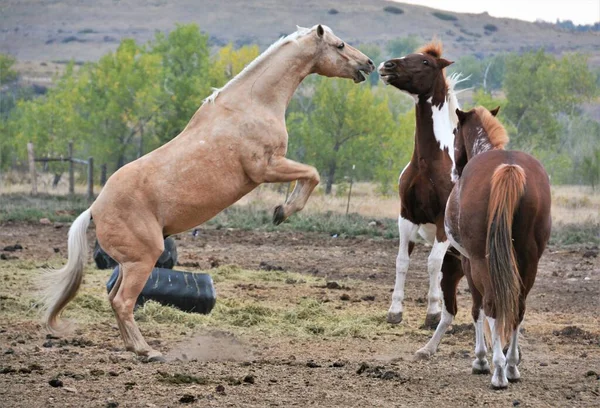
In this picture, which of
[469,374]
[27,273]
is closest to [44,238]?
[27,273]

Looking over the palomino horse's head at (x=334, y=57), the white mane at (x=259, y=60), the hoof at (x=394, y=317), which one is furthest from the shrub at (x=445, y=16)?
the white mane at (x=259, y=60)

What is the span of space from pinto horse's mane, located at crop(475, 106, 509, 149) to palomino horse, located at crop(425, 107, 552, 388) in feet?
1.37

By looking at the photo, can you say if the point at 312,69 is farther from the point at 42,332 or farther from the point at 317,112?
the point at 317,112

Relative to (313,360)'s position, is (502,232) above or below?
above

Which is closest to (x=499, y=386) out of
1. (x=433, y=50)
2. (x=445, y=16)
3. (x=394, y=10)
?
(x=433, y=50)

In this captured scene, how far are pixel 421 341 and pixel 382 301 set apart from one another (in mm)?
2703

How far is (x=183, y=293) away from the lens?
10844mm

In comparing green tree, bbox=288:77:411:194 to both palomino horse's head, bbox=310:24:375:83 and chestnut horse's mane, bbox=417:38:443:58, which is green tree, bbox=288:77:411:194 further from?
palomino horse's head, bbox=310:24:375:83

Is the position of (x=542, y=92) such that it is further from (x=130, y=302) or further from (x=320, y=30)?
(x=130, y=302)

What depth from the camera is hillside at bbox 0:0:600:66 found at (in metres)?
121

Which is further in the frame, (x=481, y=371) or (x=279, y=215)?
(x=279, y=215)

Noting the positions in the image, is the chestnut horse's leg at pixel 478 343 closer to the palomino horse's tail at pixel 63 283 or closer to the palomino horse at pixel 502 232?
the palomino horse at pixel 502 232

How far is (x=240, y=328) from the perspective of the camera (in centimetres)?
1024

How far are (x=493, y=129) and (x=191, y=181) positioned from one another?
2596mm
